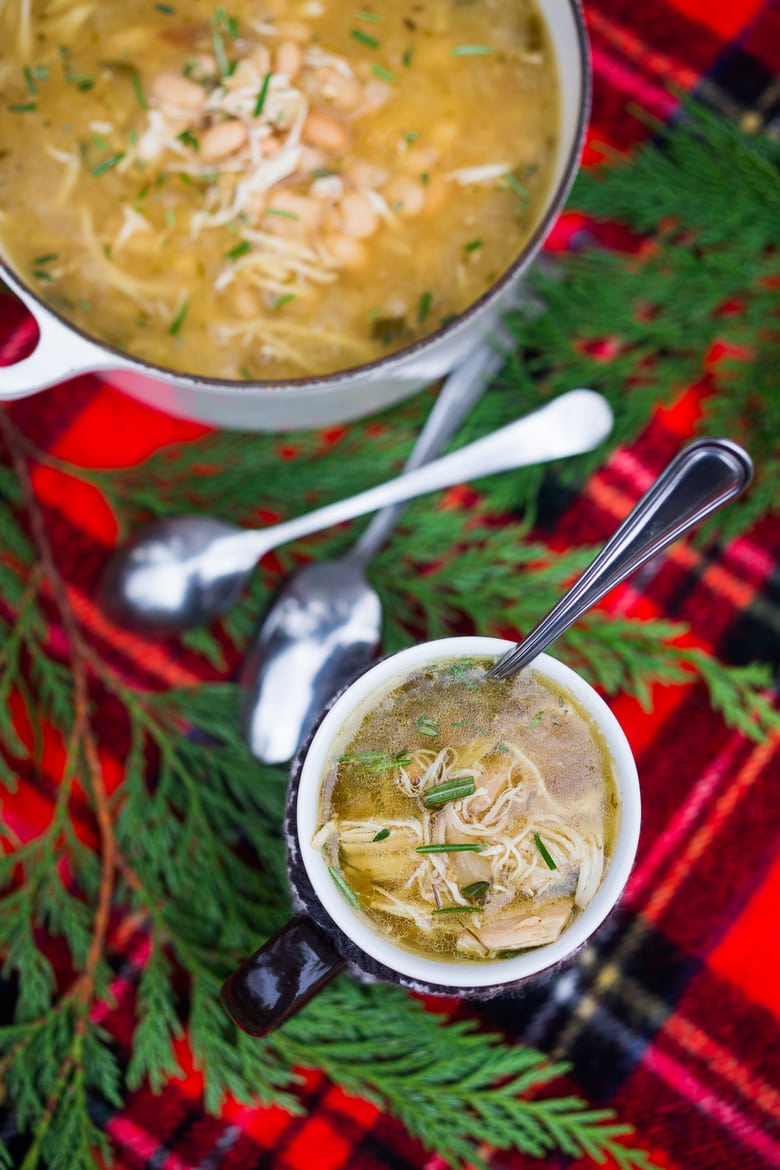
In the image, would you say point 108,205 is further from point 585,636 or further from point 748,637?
point 748,637

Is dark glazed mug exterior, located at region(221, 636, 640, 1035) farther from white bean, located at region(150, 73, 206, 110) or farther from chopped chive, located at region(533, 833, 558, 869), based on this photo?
white bean, located at region(150, 73, 206, 110)

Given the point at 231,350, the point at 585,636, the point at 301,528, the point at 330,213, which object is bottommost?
the point at 301,528

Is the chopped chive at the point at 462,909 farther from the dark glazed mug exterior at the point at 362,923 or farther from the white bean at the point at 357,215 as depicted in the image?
the white bean at the point at 357,215

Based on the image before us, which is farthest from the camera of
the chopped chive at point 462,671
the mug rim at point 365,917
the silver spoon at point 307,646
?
the silver spoon at point 307,646

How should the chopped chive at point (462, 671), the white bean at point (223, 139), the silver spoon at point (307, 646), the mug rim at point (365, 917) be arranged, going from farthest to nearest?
the silver spoon at point (307, 646) < the white bean at point (223, 139) < the chopped chive at point (462, 671) < the mug rim at point (365, 917)

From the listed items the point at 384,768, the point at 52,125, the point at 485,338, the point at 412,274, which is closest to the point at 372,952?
the point at 384,768

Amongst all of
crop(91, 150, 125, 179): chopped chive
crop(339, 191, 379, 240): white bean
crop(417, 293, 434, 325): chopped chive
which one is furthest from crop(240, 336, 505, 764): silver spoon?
crop(91, 150, 125, 179): chopped chive

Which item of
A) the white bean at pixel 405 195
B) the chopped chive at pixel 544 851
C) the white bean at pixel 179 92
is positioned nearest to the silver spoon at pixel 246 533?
the white bean at pixel 405 195
